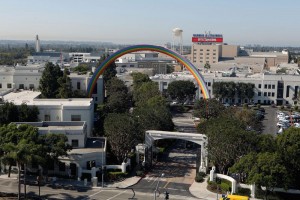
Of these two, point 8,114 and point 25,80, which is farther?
point 25,80

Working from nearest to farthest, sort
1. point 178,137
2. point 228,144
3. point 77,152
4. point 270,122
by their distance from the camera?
1. point 228,144
2. point 77,152
3. point 178,137
4. point 270,122

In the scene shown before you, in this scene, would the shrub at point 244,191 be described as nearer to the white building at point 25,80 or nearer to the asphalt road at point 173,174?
the asphalt road at point 173,174

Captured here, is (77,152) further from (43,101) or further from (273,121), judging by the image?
(273,121)

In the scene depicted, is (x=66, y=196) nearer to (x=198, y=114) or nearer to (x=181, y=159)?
(x=181, y=159)

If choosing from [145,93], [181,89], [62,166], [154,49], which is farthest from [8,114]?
[181,89]

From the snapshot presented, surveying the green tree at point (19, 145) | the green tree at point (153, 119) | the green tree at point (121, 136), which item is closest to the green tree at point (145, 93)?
the green tree at point (153, 119)

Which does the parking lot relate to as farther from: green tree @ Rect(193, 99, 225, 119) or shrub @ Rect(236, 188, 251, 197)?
shrub @ Rect(236, 188, 251, 197)
